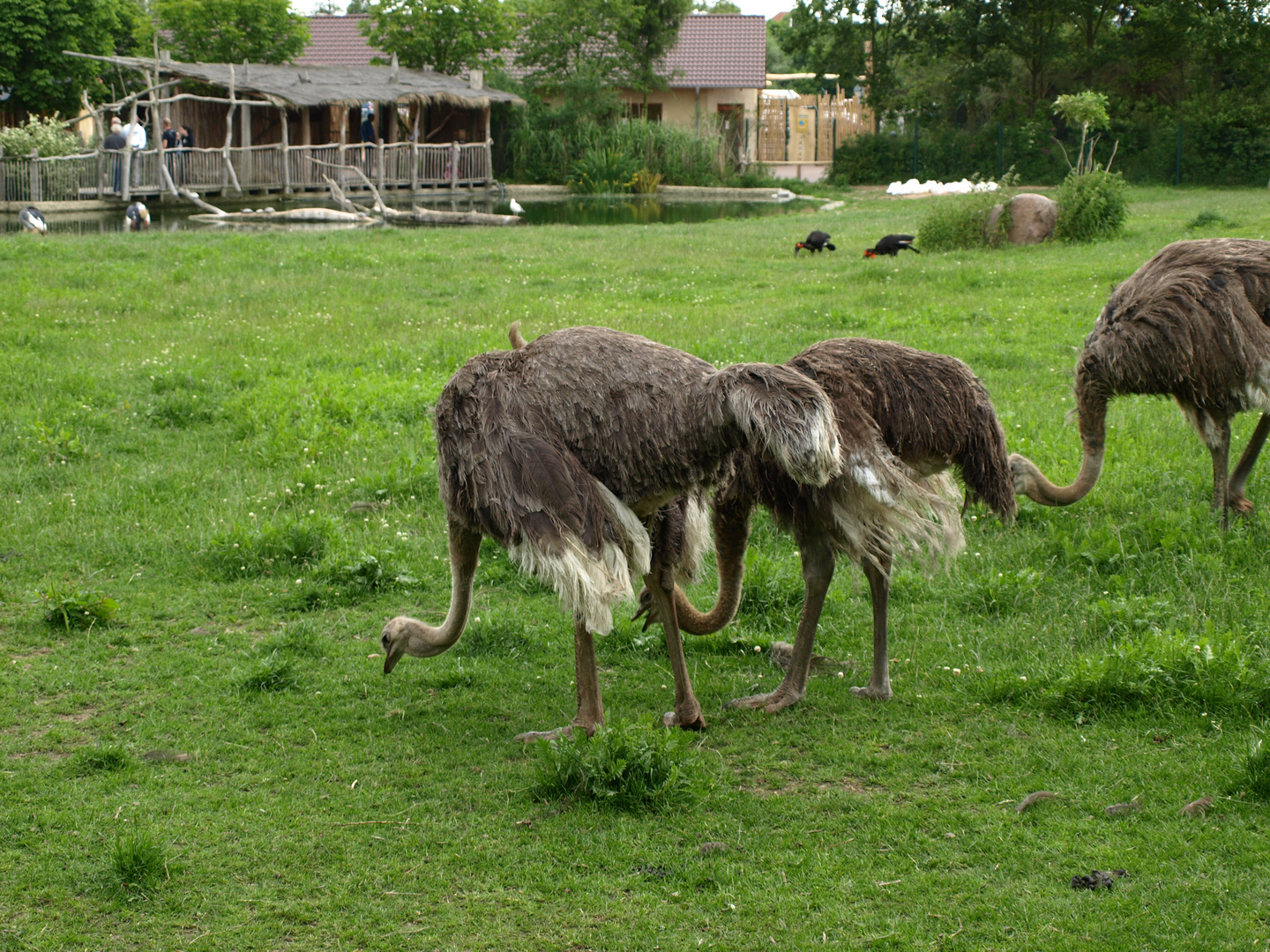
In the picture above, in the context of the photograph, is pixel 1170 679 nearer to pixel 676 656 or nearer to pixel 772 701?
pixel 772 701

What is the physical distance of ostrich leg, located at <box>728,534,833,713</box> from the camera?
210 inches

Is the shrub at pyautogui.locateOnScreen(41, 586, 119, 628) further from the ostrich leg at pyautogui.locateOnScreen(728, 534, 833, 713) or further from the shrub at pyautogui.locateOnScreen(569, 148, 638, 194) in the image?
the shrub at pyautogui.locateOnScreen(569, 148, 638, 194)

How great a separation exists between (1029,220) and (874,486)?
15869 mm

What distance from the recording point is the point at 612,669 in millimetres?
6008

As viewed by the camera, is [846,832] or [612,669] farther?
[612,669]

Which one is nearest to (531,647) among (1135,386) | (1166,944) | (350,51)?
(1166,944)

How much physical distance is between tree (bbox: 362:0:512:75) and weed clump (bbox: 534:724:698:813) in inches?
1715

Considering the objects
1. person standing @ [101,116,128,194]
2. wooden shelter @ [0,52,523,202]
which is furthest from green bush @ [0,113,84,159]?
person standing @ [101,116,128,194]

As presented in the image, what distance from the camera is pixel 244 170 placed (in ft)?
111

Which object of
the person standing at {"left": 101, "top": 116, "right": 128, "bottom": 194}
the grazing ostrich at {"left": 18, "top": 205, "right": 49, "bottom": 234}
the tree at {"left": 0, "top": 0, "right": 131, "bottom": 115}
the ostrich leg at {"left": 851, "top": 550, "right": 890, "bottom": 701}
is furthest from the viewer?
the tree at {"left": 0, "top": 0, "right": 131, "bottom": 115}

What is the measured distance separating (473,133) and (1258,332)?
130 feet

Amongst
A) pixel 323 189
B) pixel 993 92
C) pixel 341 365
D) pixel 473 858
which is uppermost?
pixel 993 92

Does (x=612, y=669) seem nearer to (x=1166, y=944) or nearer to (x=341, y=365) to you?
(x=1166, y=944)

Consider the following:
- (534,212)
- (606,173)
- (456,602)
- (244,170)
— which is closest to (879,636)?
(456,602)
